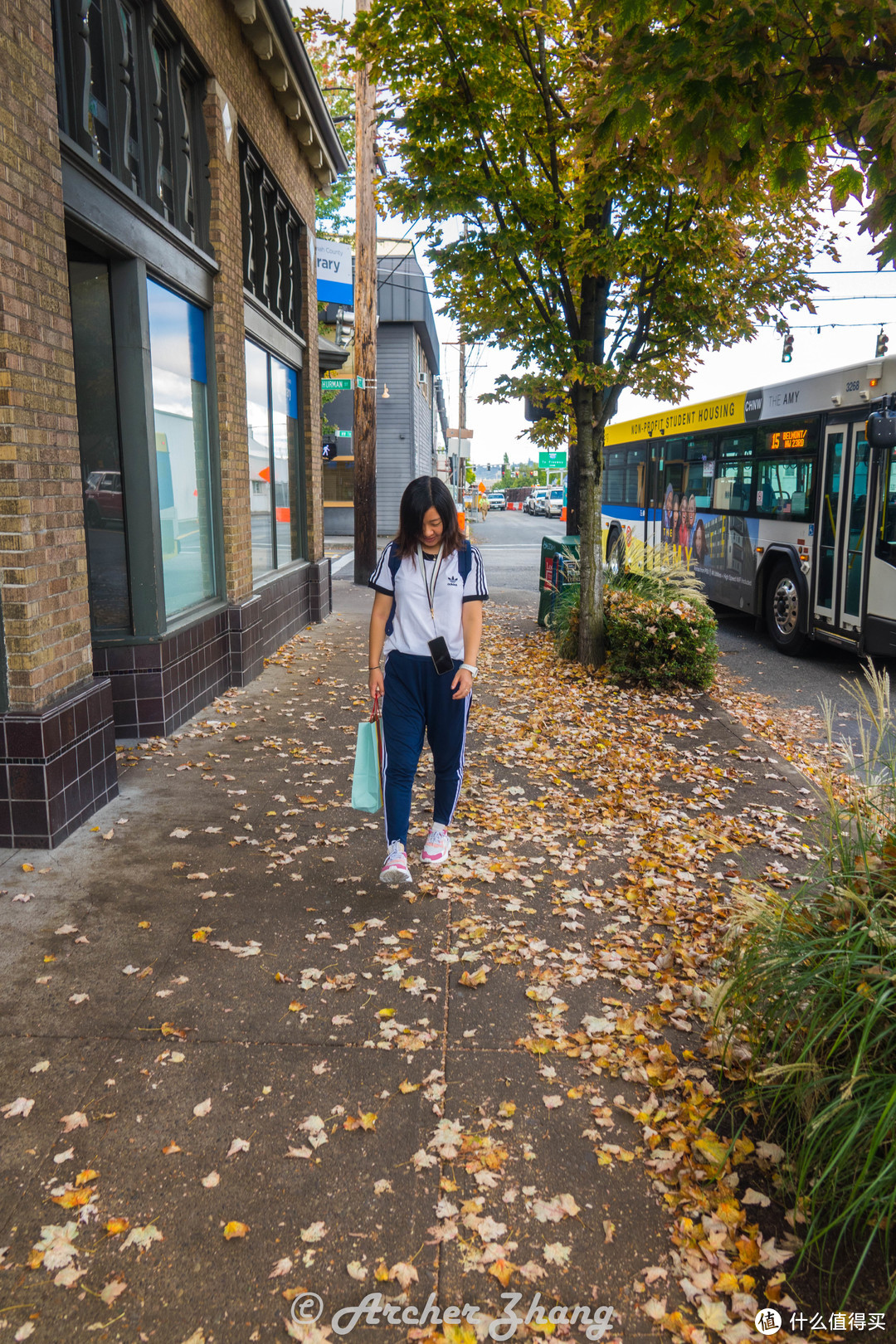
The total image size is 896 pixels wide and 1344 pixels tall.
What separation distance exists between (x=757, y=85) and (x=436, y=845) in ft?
12.0

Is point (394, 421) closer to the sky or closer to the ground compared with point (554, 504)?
closer to the sky

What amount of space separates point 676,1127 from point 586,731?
16.2 feet

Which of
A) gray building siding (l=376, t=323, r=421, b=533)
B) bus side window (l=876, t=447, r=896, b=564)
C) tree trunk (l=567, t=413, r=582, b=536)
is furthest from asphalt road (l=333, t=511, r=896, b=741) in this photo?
gray building siding (l=376, t=323, r=421, b=533)

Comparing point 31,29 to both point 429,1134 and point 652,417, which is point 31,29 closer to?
point 429,1134

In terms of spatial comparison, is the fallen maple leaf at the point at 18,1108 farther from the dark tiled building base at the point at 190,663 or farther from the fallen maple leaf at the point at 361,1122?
the dark tiled building base at the point at 190,663

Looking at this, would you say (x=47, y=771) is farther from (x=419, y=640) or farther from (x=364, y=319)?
(x=364, y=319)

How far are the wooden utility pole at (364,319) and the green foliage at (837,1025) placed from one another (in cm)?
1176

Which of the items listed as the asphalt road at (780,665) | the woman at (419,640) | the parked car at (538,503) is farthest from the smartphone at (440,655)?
the parked car at (538,503)

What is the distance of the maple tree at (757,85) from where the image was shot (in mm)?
3596

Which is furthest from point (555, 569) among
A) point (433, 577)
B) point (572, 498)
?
point (433, 577)

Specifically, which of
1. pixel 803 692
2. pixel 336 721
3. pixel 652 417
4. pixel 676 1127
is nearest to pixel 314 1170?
pixel 676 1127
